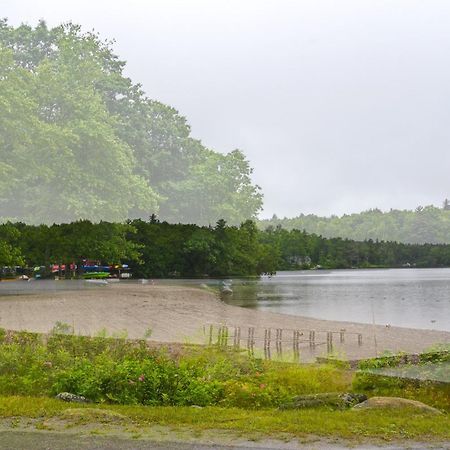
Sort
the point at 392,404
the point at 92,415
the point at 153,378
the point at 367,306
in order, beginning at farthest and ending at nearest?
1. the point at 367,306
2. the point at 153,378
3. the point at 392,404
4. the point at 92,415

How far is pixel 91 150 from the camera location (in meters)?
116

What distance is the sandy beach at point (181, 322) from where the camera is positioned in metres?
25.5

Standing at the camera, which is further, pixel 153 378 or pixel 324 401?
pixel 153 378

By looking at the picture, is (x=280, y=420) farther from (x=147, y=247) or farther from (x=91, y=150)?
(x=91, y=150)

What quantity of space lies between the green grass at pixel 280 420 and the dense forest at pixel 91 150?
9236 cm

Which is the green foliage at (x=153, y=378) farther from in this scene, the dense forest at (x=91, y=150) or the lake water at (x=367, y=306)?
the dense forest at (x=91, y=150)

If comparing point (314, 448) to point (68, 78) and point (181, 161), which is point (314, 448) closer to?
point (68, 78)

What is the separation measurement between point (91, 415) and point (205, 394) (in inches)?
112

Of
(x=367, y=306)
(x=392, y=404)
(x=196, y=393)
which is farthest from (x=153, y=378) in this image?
(x=367, y=306)

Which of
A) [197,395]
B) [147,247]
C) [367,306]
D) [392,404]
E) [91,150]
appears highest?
[91,150]

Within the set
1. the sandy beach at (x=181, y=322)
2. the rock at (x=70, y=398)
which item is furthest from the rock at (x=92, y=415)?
the sandy beach at (x=181, y=322)

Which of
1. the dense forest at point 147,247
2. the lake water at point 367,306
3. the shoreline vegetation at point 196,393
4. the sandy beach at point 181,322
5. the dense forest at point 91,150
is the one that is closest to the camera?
the shoreline vegetation at point 196,393

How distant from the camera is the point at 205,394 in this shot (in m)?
13.6

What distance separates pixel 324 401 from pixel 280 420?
195 centimetres
